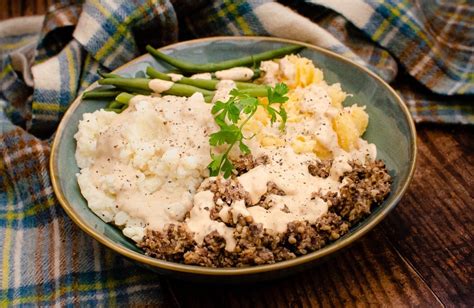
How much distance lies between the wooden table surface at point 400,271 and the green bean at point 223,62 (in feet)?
4.10

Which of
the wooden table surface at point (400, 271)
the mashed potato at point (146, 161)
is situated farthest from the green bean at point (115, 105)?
the wooden table surface at point (400, 271)

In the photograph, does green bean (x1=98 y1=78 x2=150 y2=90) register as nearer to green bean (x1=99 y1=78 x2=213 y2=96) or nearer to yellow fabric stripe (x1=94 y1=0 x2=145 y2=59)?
green bean (x1=99 y1=78 x2=213 y2=96)

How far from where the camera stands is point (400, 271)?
3.13 metres

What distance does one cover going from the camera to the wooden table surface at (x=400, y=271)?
9.92ft

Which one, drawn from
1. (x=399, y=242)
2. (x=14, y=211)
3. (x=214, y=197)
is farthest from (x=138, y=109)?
(x=399, y=242)

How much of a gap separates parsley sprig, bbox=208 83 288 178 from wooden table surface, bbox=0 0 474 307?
26.7 inches

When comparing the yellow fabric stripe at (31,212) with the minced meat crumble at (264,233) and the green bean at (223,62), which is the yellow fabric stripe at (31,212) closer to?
the minced meat crumble at (264,233)

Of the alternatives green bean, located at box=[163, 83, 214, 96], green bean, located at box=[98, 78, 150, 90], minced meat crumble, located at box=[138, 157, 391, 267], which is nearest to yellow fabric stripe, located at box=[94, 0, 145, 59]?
green bean, located at box=[98, 78, 150, 90]

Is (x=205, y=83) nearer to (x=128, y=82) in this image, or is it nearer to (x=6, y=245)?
(x=128, y=82)

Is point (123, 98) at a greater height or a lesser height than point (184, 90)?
lesser

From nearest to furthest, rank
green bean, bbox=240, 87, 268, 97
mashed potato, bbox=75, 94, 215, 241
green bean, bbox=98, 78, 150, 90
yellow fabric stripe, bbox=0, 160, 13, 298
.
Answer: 1. mashed potato, bbox=75, 94, 215, 241
2. yellow fabric stripe, bbox=0, 160, 13, 298
3. green bean, bbox=240, 87, 268, 97
4. green bean, bbox=98, 78, 150, 90

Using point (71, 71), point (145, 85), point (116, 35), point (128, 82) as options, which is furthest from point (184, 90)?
point (71, 71)

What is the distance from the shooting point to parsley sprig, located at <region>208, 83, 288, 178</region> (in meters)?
3.03

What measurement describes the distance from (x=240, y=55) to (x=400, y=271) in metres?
1.85
